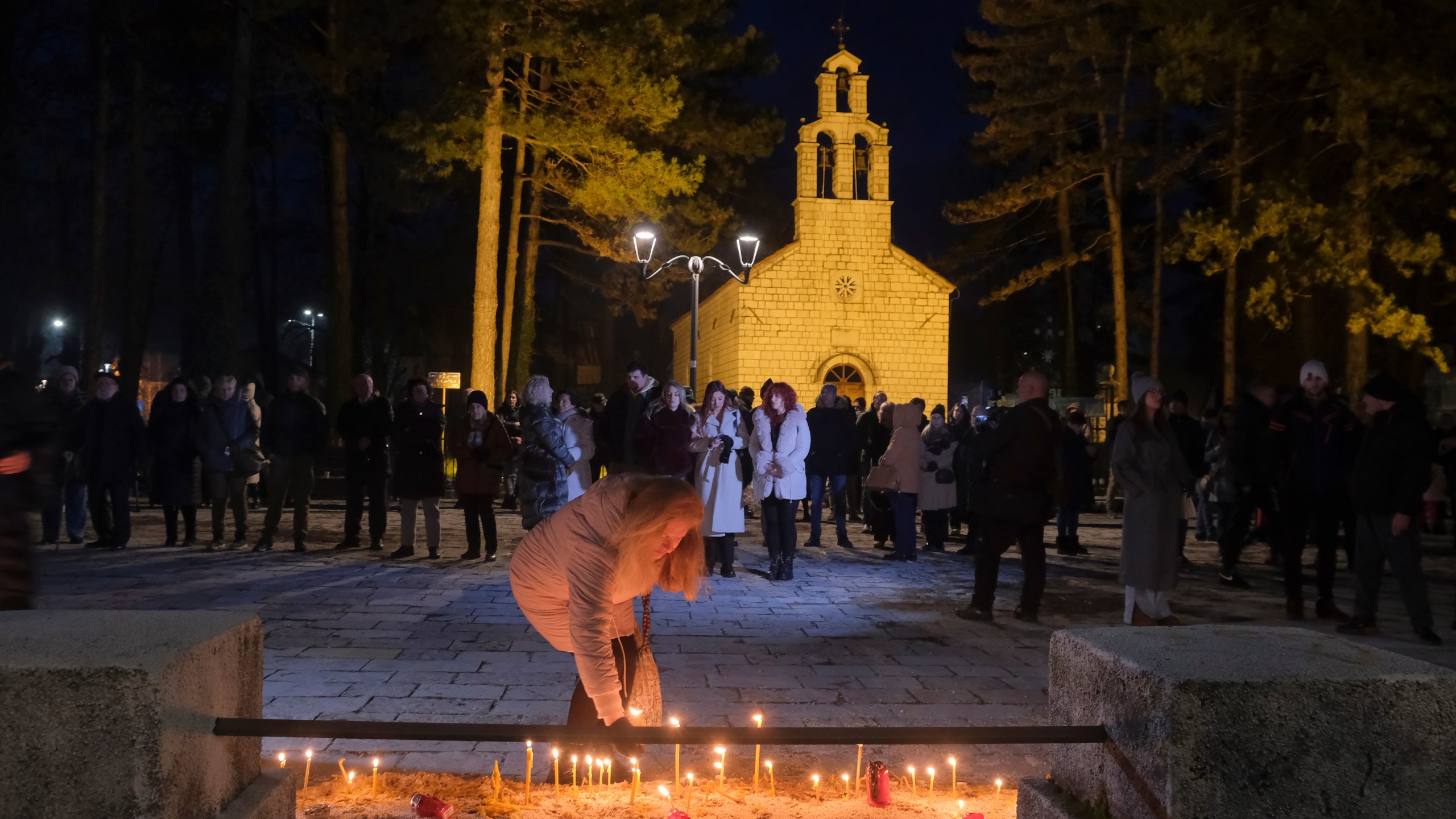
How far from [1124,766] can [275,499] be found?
9.80 m

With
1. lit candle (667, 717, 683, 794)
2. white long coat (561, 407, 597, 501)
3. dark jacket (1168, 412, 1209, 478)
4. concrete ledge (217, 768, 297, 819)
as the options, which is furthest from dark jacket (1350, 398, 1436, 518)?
concrete ledge (217, 768, 297, 819)

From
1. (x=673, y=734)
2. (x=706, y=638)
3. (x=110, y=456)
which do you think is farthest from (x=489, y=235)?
(x=673, y=734)

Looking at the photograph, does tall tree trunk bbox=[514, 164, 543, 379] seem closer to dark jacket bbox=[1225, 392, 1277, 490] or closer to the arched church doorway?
the arched church doorway

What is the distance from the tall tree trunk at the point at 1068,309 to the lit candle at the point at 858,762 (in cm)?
3125

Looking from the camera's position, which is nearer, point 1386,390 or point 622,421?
point 1386,390

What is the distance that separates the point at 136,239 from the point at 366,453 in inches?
776

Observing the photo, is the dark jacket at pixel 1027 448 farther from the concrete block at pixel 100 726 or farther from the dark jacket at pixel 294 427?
the dark jacket at pixel 294 427

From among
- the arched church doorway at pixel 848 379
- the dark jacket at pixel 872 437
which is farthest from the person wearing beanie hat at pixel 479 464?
the arched church doorway at pixel 848 379

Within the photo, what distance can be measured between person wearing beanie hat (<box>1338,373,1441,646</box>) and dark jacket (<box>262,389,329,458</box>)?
354 inches

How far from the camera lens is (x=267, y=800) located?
2.78 meters

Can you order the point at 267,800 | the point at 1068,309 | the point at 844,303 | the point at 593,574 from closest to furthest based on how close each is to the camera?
the point at 267,800, the point at 593,574, the point at 844,303, the point at 1068,309

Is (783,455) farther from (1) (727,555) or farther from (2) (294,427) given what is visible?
(2) (294,427)

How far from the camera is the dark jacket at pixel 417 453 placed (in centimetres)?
1014

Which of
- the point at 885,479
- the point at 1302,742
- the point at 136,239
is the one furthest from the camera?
the point at 136,239
